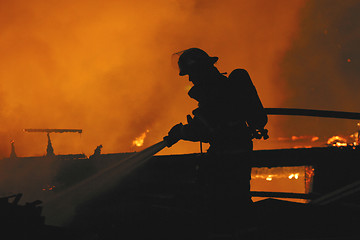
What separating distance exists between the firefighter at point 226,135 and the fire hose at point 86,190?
610mm

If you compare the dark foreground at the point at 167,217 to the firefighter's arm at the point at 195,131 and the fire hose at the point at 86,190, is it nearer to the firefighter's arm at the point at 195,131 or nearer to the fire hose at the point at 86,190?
the fire hose at the point at 86,190

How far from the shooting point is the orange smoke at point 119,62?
3984cm

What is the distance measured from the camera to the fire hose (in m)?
3.89

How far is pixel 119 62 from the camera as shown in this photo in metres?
60.8

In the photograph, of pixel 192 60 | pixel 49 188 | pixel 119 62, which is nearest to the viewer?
pixel 192 60

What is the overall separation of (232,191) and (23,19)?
4249 cm

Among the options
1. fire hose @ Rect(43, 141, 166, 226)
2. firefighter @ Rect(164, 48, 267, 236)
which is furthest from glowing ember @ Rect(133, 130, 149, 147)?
firefighter @ Rect(164, 48, 267, 236)

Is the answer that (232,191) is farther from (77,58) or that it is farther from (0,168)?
(77,58)

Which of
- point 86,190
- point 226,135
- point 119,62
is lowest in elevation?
point 86,190

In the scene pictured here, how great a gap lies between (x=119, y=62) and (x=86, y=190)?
58189 mm

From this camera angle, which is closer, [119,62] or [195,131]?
[195,131]

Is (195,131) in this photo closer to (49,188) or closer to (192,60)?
(192,60)

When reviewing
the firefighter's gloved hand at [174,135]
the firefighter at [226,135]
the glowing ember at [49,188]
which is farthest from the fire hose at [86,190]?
the glowing ember at [49,188]

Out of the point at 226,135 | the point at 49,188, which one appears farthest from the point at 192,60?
the point at 49,188
